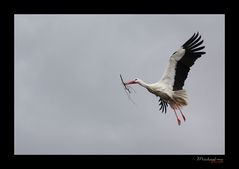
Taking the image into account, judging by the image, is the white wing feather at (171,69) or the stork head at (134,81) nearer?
the white wing feather at (171,69)

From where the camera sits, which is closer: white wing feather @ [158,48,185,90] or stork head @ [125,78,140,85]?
white wing feather @ [158,48,185,90]

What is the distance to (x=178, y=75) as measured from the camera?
58.2ft

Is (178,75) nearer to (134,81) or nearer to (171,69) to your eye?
(171,69)

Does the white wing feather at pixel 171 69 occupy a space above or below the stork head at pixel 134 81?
above

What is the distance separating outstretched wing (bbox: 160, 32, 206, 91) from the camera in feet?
57.8

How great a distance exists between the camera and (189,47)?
17.6 meters

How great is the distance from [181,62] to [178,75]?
36cm

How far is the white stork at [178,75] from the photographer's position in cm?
1761

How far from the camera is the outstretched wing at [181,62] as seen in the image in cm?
1761

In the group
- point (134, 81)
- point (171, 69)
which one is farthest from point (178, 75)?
point (134, 81)

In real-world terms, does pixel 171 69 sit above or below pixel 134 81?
above

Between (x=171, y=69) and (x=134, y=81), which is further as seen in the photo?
(x=134, y=81)
